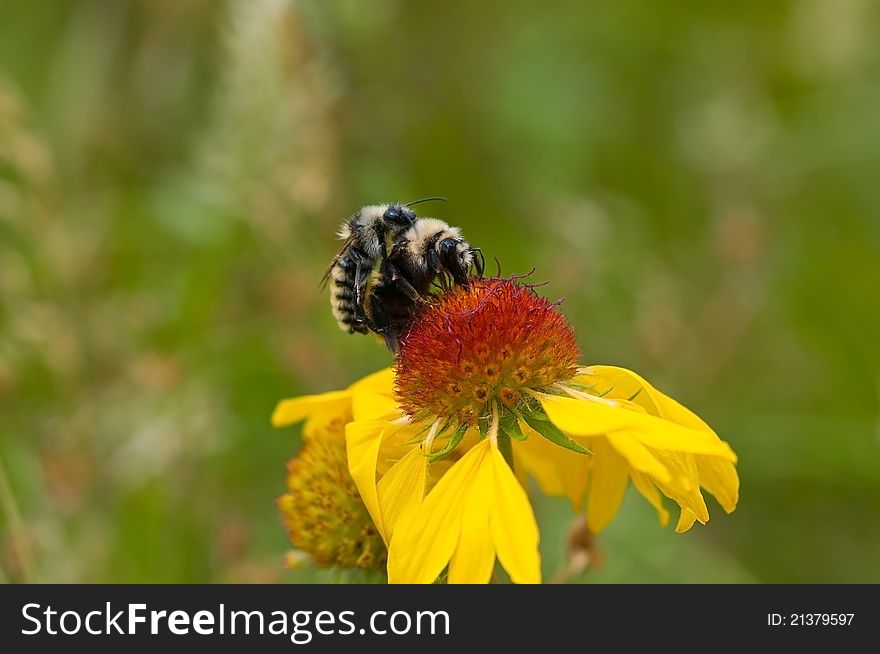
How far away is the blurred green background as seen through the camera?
3.31 m

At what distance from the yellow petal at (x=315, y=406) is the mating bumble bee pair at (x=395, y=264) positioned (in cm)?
15

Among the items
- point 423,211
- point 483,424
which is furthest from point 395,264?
point 423,211

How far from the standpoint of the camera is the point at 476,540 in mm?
1616

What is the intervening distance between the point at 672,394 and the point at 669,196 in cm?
136

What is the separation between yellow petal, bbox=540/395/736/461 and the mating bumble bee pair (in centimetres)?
48

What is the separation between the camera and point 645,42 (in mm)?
5410

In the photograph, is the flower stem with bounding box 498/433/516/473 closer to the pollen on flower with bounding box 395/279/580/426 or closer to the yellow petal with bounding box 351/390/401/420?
the pollen on flower with bounding box 395/279/580/426

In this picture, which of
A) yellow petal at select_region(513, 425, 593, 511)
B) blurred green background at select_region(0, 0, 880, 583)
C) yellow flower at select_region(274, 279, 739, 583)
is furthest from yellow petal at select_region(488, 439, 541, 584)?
blurred green background at select_region(0, 0, 880, 583)

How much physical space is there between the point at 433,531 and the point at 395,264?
2.15 ft

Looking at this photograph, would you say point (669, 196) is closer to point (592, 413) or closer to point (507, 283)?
point (507, 283)

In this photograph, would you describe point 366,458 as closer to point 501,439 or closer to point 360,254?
point 501,439

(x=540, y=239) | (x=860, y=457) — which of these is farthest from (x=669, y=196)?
(x=860, y=457)

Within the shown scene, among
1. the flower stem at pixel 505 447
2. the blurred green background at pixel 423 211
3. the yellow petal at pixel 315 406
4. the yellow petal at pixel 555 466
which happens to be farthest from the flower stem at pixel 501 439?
the blurred green background at pixel 423 211

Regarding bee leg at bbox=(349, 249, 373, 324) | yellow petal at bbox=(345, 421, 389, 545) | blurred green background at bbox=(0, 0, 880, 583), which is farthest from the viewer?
blurred green background at bbox=(0, 0, 880, 583)
